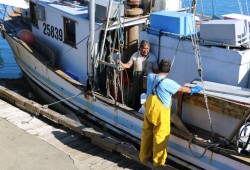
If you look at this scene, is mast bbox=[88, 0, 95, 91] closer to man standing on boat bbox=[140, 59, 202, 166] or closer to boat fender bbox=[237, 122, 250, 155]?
man standing on boat bbox=[140, 59, 202, 166]

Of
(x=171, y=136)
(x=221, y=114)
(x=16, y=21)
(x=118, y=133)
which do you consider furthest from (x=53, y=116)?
(x=16, y=21)

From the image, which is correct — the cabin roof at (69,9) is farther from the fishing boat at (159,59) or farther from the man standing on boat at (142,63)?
the man standing on boat at (142,63)

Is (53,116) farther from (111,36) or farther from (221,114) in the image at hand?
(221,114)

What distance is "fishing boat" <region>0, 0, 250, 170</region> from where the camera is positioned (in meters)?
5.68

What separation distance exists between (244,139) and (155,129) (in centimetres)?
135

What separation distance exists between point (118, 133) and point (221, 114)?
230 cm

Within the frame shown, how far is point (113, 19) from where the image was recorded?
748 centimetres

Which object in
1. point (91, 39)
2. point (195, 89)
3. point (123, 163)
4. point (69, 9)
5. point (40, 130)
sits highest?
point (69, 9)

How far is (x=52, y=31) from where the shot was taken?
889cm

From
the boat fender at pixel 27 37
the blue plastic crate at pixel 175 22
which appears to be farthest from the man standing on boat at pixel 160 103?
the boat fender at pixel 27 37

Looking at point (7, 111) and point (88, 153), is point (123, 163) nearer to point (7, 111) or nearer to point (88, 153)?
point (88, 153)

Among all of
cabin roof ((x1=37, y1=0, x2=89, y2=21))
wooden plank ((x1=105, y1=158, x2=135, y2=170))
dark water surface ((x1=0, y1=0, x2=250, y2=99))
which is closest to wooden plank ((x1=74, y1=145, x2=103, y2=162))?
wooden plank ((x1=105, y1=158, x2=135, y2=170))

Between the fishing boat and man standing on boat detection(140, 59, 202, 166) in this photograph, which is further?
the fishing boat

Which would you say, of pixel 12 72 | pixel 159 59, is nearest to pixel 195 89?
pixel 159 59
